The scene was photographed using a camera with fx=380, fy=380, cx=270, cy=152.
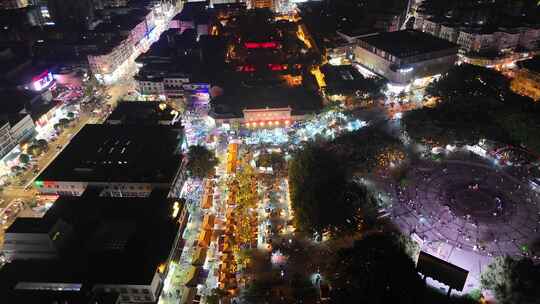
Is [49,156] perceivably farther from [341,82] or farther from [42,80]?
[341,82]

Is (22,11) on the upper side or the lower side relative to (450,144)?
upper

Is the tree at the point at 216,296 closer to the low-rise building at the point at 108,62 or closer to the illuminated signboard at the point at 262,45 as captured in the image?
the low-rise building at the point at 108,62

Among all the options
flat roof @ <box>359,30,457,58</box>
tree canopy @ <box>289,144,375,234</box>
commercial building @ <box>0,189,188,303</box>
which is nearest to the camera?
commercial building @ <box>0,189,188,303</box>

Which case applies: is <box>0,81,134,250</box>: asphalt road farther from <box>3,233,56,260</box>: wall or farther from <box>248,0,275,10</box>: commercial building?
<box>248,0,275,10</box>: commercial building

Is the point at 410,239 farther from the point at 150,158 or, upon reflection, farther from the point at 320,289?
the point at 150,158

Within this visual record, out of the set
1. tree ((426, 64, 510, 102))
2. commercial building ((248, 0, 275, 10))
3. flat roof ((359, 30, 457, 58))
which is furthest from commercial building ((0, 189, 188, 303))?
commercial building ((248, 0, 275, 10))

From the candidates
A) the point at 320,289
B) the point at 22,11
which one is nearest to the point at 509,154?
the point at 320,289

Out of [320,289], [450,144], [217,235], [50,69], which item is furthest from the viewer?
[50,69]

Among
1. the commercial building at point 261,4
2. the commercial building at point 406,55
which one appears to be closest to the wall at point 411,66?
the commercial building at point 406,55
